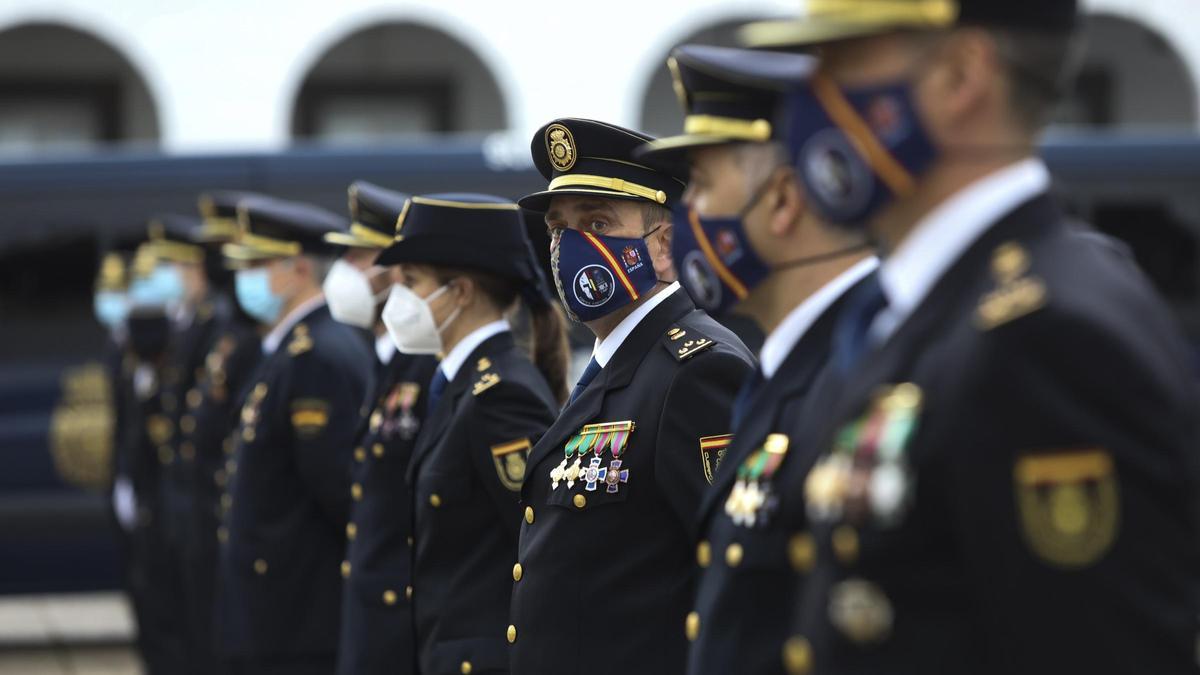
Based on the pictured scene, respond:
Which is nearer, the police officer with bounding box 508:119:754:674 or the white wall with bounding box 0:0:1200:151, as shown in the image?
the police officer with bounding box 508:119:754:674

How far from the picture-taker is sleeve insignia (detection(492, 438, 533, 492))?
4.30m

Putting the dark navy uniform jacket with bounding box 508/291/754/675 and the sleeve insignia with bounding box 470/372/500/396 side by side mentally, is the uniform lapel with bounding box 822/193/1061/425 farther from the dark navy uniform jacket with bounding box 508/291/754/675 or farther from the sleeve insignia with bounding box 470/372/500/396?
the sleeve insignia with bounding box 470/372/500/396

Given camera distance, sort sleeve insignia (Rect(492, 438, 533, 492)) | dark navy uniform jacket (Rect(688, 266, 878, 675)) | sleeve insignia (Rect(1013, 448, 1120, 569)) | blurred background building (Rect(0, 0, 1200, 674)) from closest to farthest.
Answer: sleeve insignia (Rect(1013, 448, 1120, 569)), dark navy uniform jacket (Rect(688, 266, 878, 675)), sleeve insignia (Rect(492, 438, 533, 492)), blurred background building (Rect(0, 0, 1200, 674))

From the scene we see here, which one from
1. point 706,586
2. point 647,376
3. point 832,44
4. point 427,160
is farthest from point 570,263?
point 427,160

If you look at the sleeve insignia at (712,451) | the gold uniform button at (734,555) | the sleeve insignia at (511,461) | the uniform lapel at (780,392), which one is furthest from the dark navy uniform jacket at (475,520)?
the gold uniform button at (734,555)

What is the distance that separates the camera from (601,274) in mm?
3875

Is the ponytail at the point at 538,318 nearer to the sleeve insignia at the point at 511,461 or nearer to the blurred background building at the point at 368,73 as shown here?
the sleeve insignia at the point at 511,461

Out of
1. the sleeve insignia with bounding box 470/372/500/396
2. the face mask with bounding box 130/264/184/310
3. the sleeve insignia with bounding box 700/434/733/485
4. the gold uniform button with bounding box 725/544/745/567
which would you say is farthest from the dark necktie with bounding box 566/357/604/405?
the face mask with bounding box 130/264/184/310

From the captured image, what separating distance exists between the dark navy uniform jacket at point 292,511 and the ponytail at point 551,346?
47.9 inches

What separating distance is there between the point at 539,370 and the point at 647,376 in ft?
3.94

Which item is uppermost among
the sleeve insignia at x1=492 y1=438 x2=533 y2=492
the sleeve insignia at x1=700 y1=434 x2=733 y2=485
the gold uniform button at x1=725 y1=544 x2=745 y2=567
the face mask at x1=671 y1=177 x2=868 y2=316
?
the face mask at x1=671 y1=177 x2=868 y2=316

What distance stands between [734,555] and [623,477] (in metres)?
1.01

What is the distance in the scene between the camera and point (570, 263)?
12.9 feet

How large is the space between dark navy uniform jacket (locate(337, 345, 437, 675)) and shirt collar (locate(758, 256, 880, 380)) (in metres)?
1.95
